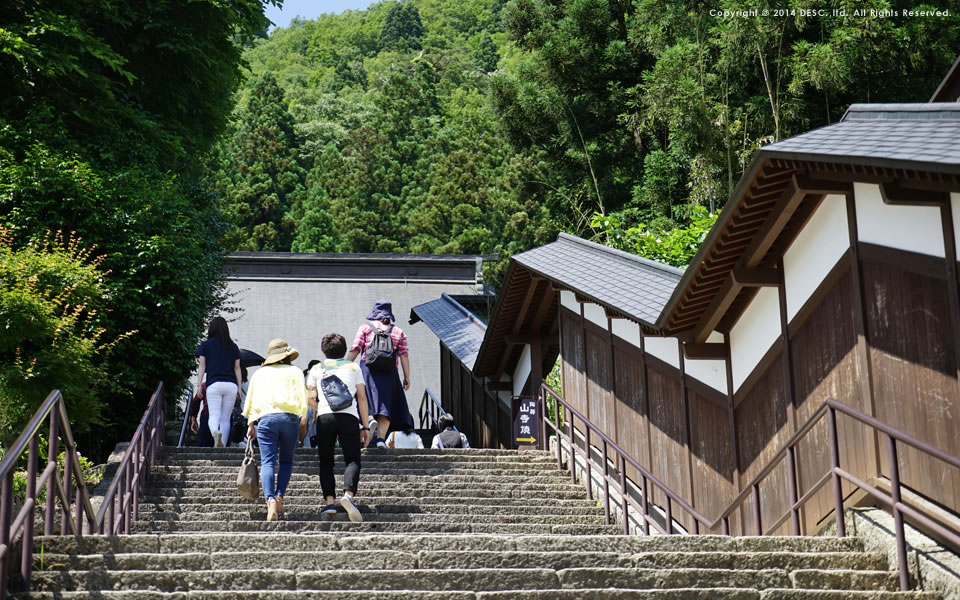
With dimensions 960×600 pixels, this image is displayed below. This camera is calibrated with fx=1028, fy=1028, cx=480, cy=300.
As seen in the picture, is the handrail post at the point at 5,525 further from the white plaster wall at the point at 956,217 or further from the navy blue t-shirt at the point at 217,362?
the navy blue t-shirt at the point at 217,362

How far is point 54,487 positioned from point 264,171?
4351 cm

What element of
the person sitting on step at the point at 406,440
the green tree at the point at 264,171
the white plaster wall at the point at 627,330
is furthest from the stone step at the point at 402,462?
the green tree at the point at 264,171

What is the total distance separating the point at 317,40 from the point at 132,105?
266ft

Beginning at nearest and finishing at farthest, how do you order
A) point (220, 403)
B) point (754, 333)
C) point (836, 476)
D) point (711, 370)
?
point (836, 476) < point (754, 333) < point (711, 370) < point (220, 403)

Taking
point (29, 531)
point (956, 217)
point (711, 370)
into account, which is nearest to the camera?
point (29, 531)

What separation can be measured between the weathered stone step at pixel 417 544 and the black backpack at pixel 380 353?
5324 mm

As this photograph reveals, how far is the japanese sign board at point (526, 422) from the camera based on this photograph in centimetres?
1305

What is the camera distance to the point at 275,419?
26.4 feet

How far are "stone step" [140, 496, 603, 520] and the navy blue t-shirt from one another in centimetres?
236

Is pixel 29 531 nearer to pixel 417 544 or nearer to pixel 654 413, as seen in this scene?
pixel 417 544

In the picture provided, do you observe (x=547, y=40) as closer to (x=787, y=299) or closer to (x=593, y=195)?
(x=593, y=195)

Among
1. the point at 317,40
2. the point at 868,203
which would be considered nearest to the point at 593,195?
the point at 868,203

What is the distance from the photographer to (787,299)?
8086mm

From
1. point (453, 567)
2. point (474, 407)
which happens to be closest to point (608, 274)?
point (453, 567)
